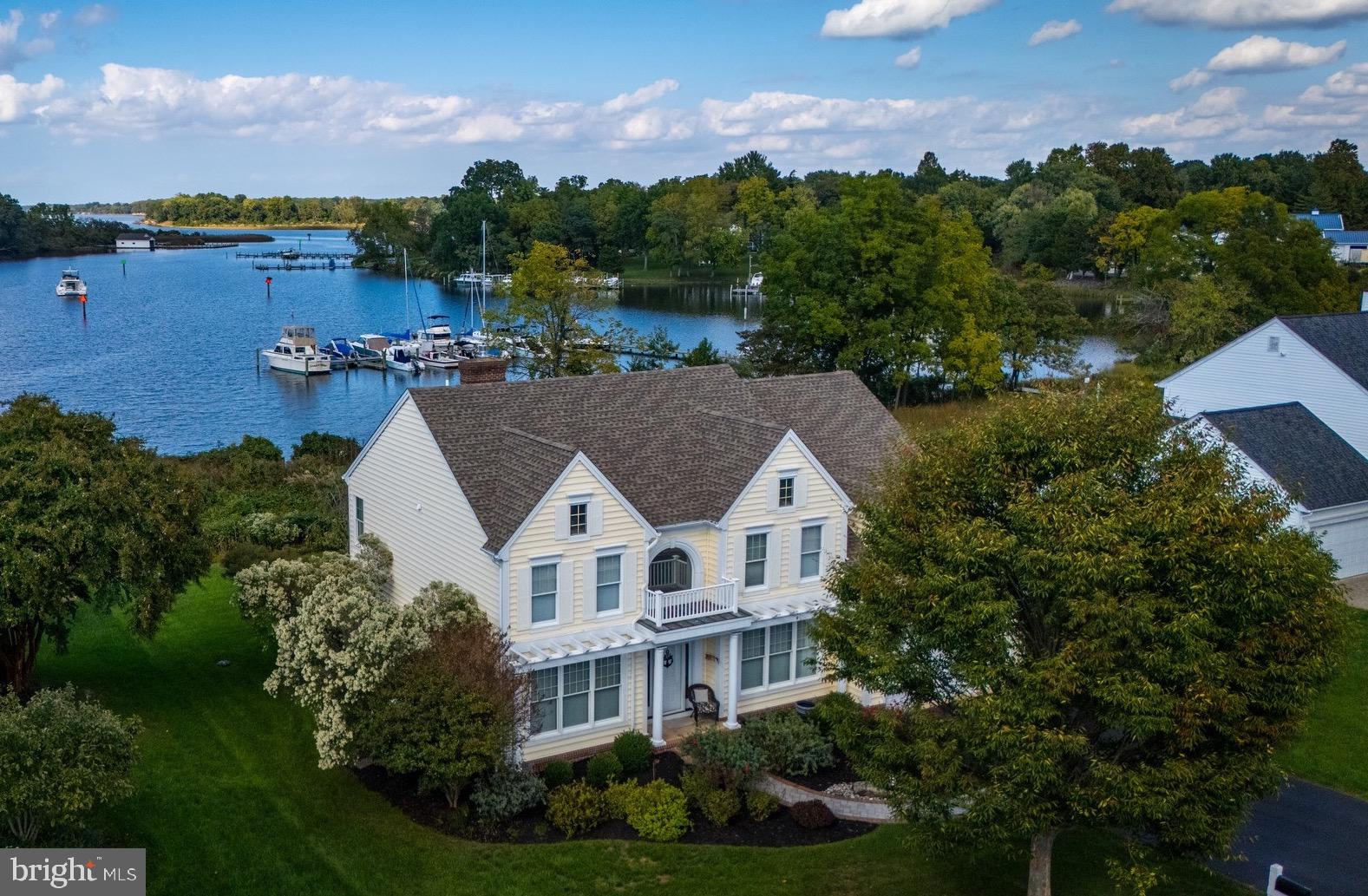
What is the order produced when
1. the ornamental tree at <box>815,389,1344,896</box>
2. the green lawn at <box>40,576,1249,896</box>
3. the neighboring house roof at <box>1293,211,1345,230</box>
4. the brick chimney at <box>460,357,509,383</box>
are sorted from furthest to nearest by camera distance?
the neighboring house roof at <box>1293,211,1345,230</box>, the brick chimney at <box>460,357,509,383</box>, the green lawn at <box>40,576,1249,896</box>, the ornamental tree at <box>815,389,1344,896</box>

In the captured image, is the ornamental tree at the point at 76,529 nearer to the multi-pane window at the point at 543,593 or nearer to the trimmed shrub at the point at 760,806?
the multi-pane window at the point at 543,593

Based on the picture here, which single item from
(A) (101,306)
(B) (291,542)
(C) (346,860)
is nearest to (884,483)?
(C) (346,860)

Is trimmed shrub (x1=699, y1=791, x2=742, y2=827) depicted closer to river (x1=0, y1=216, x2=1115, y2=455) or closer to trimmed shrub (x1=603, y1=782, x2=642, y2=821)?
trimmed shrub (x1=603, y1=782, x2=642, y2=821)

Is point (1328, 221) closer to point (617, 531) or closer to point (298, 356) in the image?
point (298, 356)

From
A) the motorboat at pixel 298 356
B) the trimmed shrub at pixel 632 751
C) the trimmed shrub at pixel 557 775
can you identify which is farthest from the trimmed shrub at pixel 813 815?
the motorboat at pixel 298 356

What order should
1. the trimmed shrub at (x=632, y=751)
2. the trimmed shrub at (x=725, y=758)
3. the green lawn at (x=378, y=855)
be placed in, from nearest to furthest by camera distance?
the green lawn at (x=378, y=855), the trimmed shrub at (x=725, y=758), the trimmed shrub at (x=632, y=751)

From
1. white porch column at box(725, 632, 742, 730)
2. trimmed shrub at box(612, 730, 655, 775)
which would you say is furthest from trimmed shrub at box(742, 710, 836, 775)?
trimmed shrub at box(612, 730, 655, 775)
